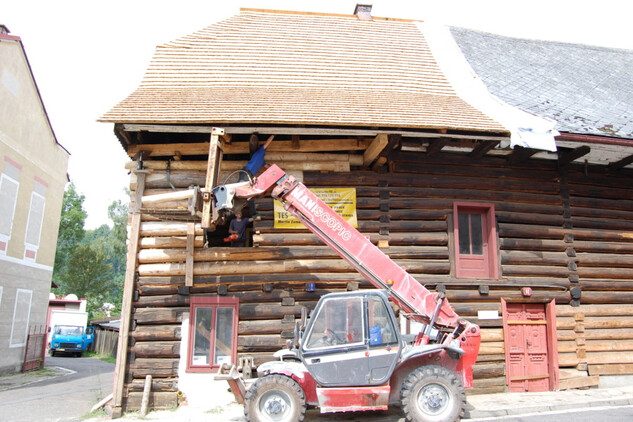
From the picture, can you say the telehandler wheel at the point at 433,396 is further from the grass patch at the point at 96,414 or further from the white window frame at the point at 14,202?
the white window frame at the point at 14,202

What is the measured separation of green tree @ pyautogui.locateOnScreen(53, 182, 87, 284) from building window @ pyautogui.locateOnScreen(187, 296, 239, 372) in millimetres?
45994

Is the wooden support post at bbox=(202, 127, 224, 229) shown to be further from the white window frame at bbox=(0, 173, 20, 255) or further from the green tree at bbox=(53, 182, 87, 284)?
the green tree at bbox=(53, 182, 87, 284)

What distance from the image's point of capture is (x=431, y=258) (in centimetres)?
1050

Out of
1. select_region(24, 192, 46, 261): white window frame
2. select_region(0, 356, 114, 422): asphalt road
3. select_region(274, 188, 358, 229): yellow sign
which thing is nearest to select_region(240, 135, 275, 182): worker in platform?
select_region(274, 188, 358, 229): yellow sign

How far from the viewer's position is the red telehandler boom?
6.76m

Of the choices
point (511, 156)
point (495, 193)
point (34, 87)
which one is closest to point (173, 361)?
point (495, 193)

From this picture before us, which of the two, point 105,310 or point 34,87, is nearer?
point 34,87

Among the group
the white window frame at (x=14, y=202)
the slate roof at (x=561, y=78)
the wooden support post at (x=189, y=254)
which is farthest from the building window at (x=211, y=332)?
the white window frame at (x=14, y=202)

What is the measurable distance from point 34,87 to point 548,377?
2120 cm

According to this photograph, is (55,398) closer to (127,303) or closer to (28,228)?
(127,303)

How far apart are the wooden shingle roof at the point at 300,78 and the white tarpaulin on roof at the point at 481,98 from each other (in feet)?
0.90

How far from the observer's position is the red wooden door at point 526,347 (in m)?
10.3

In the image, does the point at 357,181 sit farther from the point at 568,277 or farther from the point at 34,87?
the point at 34,87

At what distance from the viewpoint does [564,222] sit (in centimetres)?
1121
